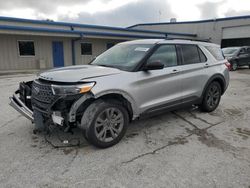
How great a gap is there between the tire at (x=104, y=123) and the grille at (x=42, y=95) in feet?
2.01

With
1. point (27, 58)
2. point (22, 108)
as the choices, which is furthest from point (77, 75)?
point (27, 58)

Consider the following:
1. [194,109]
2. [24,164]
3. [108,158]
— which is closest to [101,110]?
[108,158]

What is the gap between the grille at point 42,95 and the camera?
3.24 m

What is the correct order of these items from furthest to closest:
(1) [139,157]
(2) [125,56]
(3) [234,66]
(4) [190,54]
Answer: (3) [234,66], (4) [190,54], (2) [125,56], (1) [139,157]

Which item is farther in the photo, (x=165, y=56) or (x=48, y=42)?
(x=48, y=42)

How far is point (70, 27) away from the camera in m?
17.3

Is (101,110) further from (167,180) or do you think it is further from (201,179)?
(201,179)

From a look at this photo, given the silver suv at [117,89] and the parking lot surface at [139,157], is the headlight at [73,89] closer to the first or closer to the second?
the silver suv at [117,89]

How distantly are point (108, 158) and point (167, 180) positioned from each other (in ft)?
3.11

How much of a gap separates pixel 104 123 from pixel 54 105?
2.73ft

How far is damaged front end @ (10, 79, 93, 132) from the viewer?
310 cm

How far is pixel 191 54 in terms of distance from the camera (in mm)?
4777

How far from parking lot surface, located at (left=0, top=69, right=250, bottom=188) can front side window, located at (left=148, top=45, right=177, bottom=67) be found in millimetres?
1341

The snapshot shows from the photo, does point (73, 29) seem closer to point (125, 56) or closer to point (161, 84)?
point (125, 56)
